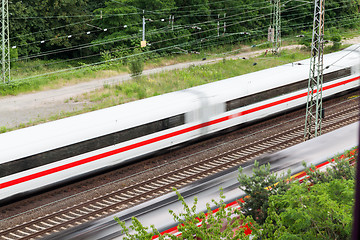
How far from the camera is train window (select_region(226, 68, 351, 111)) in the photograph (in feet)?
69.1

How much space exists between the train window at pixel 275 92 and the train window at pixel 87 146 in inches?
124

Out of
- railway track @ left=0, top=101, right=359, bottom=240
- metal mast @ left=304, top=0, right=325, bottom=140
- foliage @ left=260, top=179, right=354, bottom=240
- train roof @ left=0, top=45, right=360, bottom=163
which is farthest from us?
metal mast @ left=304, top=0, right=325, bottom=140

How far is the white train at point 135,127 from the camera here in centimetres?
1503

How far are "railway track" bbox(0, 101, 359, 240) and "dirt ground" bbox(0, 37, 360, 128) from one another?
11.7m

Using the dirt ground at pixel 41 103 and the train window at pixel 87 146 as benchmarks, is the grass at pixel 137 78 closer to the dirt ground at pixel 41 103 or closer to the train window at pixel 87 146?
the dirt ground at pixel 41 103

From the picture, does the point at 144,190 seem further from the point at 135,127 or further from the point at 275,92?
the point at 275,92

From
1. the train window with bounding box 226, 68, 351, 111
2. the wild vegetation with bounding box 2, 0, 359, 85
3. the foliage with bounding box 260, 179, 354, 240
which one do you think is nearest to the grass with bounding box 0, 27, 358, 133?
the wild vegetation with bounding box 2, 0, 359, 85

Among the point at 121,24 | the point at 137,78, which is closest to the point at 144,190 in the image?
the point at 137,78

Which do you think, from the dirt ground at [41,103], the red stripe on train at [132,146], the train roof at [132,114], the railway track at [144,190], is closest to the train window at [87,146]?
the train roof at [132,114]

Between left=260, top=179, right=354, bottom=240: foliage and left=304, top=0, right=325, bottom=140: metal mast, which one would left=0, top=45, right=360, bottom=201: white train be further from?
left=260, top=179, right=354, bottom=240: foliage

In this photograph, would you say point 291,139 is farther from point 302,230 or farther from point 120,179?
point 302,230

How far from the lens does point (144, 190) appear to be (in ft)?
54.6

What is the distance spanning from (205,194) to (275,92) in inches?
410

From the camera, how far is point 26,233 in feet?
45.9
